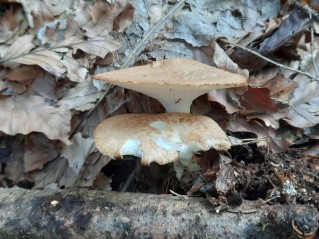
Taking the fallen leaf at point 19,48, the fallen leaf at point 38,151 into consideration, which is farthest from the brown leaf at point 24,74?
the fallen leaf at point 38,151

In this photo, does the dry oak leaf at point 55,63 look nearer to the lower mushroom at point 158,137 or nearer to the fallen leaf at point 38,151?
the fallen leaf at point 38,151

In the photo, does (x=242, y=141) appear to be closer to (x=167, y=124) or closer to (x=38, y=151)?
(x=167, y=124)

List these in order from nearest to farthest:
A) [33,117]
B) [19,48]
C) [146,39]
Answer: [33,117] < [19,48] < [146,39]

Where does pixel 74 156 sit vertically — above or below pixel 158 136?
below

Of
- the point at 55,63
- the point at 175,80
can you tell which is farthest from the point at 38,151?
the point at 175,80

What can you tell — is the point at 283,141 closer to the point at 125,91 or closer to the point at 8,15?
the point at 125,91
